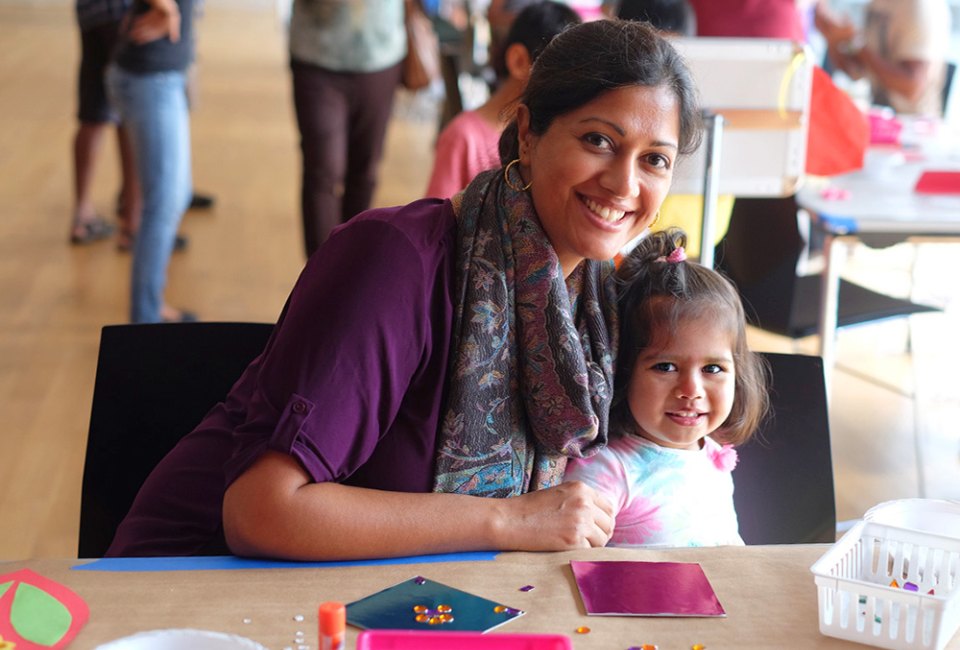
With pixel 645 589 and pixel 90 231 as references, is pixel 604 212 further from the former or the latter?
pixel 90 231

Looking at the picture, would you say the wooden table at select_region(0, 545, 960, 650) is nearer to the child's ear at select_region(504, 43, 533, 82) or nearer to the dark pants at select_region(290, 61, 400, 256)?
the child's ear at select_region(504, 43, 533, 82)

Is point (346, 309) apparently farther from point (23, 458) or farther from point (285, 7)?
point (285, 7)

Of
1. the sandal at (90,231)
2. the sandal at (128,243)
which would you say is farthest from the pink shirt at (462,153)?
the sandal at (90,231)

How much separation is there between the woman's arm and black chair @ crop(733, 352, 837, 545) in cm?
48

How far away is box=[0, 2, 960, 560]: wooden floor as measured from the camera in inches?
124

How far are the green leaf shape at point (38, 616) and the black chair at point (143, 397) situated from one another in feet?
1.69

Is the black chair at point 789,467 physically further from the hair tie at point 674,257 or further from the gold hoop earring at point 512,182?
the gold hoop earring at point 512,182

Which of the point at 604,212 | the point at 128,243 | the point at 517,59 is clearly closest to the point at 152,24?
the point at 517,59

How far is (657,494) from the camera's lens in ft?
5.49

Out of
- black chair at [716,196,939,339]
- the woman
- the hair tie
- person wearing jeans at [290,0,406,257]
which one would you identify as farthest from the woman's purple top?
person wearing jeans at [290,0,406,257]

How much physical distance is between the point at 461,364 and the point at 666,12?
2022 mm

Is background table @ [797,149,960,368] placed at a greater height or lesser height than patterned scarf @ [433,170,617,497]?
greater

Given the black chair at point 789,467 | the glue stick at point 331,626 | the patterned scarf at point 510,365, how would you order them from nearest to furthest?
the glue stick at point 331,626
the patterned scarf at point 510,365
the black chair at point 789,467

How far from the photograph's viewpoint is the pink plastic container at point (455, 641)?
1.01m
